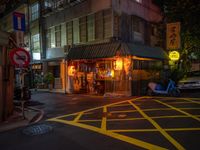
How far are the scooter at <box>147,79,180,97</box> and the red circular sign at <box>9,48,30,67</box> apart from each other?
32.7 feet

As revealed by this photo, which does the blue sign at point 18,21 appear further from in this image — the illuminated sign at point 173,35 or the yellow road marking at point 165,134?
the illuminated sign at point 173,35

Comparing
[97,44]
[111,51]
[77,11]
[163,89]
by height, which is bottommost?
[163,89]

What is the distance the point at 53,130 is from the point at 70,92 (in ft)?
44.8

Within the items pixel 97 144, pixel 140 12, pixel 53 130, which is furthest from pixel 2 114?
pixel 140 12

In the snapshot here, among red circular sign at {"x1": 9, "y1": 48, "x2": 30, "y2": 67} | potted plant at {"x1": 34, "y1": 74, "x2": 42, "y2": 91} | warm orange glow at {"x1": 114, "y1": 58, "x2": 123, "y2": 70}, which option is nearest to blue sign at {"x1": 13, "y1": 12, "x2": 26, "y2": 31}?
red circular sign at {"x1": 9, "y1": 48, "x2": 30, "y2": 67}

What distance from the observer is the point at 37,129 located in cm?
847

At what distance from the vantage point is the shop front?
58.3 ft

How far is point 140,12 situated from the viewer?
72.9 feet

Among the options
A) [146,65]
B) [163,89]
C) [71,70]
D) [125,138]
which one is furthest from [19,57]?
[146,65]

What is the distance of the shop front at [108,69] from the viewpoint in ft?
58.3

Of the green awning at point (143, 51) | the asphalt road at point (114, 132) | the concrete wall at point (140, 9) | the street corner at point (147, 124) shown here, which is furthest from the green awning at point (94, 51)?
the asphalt road at point (114, 132)

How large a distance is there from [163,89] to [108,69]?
15.8 feet

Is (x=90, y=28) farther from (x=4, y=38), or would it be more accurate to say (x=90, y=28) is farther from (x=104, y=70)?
(x=4, y=38)

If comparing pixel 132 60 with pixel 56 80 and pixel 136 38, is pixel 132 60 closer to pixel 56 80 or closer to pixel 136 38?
pixel 136 38
